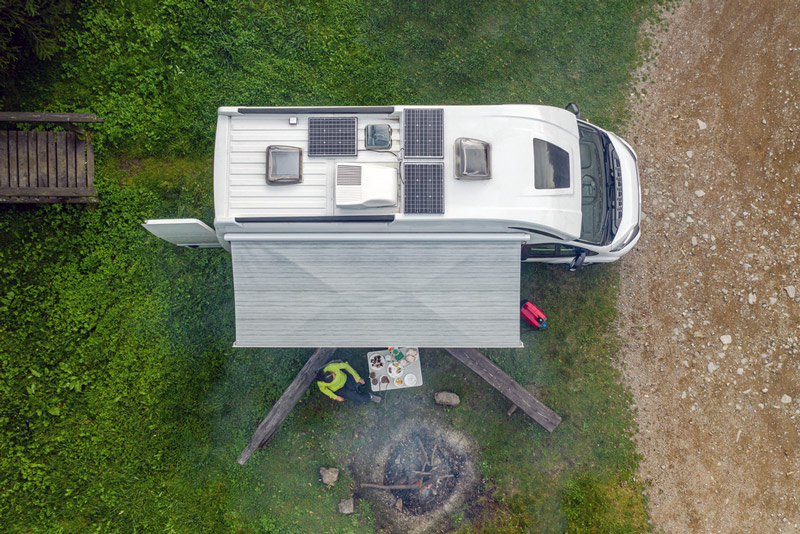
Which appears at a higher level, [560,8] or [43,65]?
[560,8]

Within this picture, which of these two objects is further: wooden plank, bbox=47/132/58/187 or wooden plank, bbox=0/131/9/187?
wooden plank, bbox=47/132/58/187

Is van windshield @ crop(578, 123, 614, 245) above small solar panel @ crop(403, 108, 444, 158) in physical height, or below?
below

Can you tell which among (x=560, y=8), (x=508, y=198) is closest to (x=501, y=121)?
(x=508, y=198)

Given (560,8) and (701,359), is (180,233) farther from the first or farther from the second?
(701,359)

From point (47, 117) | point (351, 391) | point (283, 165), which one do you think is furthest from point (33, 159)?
point (351, 391)

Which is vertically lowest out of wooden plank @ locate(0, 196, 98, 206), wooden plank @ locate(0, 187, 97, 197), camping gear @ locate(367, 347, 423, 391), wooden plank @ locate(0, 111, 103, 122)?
camping gear @ locate(367, 347, 423, 391)

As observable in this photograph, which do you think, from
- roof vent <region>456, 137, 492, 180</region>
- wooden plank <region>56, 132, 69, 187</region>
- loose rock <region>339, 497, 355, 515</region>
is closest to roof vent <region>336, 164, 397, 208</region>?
roof vent <region>456, 137, 492, 180</region>

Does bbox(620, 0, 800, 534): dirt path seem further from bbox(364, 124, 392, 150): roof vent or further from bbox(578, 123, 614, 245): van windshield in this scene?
bbox(364, 124, 392, 150): roof vent
